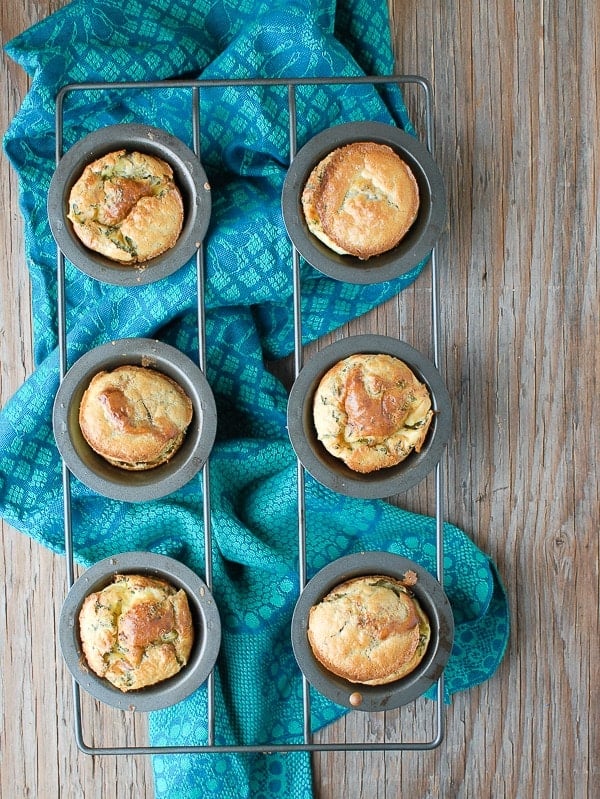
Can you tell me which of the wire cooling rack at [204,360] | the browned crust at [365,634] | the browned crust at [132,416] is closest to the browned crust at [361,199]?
the wire cooling rack at [204,360]

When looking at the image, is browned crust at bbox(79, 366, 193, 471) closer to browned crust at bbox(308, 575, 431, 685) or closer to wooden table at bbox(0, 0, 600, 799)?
wooden table at bbox(0, 0, 600, 799)

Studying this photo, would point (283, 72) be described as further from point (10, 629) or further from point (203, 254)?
point (10, 629)

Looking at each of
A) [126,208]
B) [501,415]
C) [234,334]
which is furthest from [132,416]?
[501,415]

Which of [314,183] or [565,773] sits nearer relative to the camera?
[314,183]

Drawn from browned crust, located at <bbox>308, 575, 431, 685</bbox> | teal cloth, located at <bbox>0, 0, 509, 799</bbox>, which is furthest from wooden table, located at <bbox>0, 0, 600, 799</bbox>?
browned crust, located at <bbox>308, 575, 431, 685</bbox>


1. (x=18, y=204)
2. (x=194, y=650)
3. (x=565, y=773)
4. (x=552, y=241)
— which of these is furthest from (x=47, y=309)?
(x=565, y=773)

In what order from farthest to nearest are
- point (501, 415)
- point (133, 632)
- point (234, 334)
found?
point (501, 415) → point (234, 334) → point (133, 632)

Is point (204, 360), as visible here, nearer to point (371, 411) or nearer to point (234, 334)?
point (234, 334)
